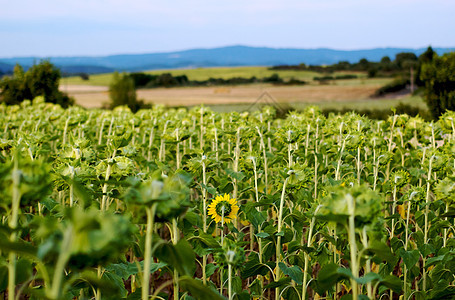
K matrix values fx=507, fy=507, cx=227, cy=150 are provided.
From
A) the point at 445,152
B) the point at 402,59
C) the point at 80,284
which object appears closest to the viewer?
the point at 80,284

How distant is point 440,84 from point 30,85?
17.1 m

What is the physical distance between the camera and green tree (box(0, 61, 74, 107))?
74.4 feet

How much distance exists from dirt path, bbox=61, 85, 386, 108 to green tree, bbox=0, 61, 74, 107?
10.9 feet

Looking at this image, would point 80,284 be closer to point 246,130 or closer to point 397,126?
point 246,130

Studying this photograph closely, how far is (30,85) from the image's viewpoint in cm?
2272

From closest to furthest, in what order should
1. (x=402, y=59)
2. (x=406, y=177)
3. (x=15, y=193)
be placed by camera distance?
(x=15, y=193)
(x=406, y=177)
(x=402, y=59)

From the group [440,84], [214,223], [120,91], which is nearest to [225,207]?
[214,223]

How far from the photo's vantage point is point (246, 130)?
5324mm

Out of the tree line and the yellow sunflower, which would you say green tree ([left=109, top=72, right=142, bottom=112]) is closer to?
the tree line

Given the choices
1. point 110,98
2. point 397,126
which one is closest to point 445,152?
point 397,126

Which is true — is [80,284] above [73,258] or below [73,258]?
below

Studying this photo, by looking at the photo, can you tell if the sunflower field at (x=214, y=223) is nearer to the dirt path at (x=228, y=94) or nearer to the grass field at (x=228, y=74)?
the dirt path at (x=228, y=94)

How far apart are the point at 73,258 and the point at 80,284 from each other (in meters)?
1.34

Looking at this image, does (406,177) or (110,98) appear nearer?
(406,177)
